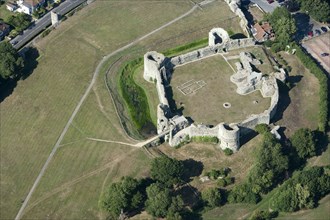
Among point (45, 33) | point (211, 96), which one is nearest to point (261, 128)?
point (211, 96)

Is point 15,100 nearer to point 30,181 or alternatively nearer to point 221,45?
point 30,181

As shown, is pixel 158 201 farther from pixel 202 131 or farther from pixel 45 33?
pixel 45 33

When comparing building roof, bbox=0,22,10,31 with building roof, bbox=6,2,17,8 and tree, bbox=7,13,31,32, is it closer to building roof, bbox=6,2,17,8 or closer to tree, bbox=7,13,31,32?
tree, bbox=7,13,31,32

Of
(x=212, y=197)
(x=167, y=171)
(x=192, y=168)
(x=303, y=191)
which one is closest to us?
(x=212, y=197)

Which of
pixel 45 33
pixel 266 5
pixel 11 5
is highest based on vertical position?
pixel 11 5

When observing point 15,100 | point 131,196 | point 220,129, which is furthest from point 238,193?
point 15,100

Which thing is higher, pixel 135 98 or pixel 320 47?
pixel 135 98
